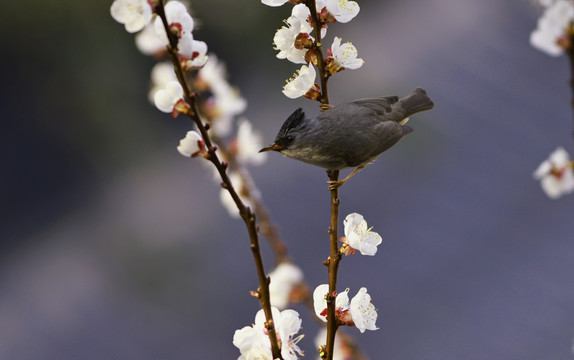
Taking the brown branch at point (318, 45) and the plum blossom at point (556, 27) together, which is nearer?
the brown branch at point (318, 45)

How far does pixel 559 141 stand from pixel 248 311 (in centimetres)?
113

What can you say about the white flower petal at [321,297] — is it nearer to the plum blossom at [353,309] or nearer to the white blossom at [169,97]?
the plum blossom at [353,309]

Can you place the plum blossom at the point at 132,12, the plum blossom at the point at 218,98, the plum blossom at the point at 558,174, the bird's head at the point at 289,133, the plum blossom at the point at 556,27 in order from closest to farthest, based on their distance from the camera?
the plum blossom at the point at 132,12 < the bird's head at the point at 289,133 < the plum blossom at the point at 556,27 < the plum blossom at the point at 558,174 < the plum blossom at the point at 218,98

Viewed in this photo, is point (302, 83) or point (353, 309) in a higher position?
point (302, 83)

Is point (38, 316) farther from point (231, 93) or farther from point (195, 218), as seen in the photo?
point (231, 93)

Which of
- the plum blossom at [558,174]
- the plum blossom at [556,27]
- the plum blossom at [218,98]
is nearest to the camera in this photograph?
the plum blossom at [556,27]

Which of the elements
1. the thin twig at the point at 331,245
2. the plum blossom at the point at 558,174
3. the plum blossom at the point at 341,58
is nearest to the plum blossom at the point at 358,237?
the thin twig at the point at 331,245

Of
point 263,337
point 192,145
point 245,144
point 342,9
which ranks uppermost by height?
point 245,144

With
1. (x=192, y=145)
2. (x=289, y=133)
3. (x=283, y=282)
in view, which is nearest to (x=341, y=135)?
(x=289, y=133)

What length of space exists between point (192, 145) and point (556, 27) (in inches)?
17.0

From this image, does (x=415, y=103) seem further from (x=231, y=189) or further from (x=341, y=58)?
(x=231, y=189)

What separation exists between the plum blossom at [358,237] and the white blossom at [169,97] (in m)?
0.16

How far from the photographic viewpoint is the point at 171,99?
0.39 meters

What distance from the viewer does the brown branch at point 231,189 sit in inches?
14.1
